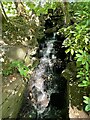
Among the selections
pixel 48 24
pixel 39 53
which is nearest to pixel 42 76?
pixel 39 53

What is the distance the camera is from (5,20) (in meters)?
6.49

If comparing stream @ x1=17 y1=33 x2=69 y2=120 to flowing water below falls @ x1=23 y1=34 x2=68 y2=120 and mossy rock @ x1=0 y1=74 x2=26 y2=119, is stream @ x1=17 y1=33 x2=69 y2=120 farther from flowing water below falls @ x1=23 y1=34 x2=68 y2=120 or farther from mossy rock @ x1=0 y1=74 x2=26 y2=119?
Result: mossy rock @ x1=0 y1=74 x2=26 y2=119

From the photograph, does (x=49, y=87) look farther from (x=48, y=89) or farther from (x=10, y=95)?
(x=10, y=95)

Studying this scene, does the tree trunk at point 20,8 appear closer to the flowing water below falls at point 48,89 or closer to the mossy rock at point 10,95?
the flowing water below falls at point 48,89

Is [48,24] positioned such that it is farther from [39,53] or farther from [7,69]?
[7,69]

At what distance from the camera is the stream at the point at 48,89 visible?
14.5 feet

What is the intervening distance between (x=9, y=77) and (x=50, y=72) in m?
2.02

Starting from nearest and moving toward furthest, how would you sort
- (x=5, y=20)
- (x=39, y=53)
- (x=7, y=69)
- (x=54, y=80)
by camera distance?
(x=7, y=69) < (x=54, y=80) < (x=5, y=20) < (x=39, y=53)

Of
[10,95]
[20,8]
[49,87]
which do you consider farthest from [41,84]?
[20,8]

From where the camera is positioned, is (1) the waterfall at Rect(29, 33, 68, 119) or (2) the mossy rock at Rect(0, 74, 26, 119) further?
(1) the waterfall at Rect(29, 33, 68, 119)

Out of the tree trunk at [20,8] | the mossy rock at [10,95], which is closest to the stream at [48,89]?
the mossy rock at [10,95]

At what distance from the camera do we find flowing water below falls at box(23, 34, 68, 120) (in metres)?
4.42

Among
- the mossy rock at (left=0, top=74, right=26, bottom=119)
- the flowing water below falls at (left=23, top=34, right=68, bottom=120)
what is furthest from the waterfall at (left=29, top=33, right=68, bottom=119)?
the mossy rock at (left=0, top=74, right=26, bottom=119)

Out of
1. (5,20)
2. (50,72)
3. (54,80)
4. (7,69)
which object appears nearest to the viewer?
(7,69)
